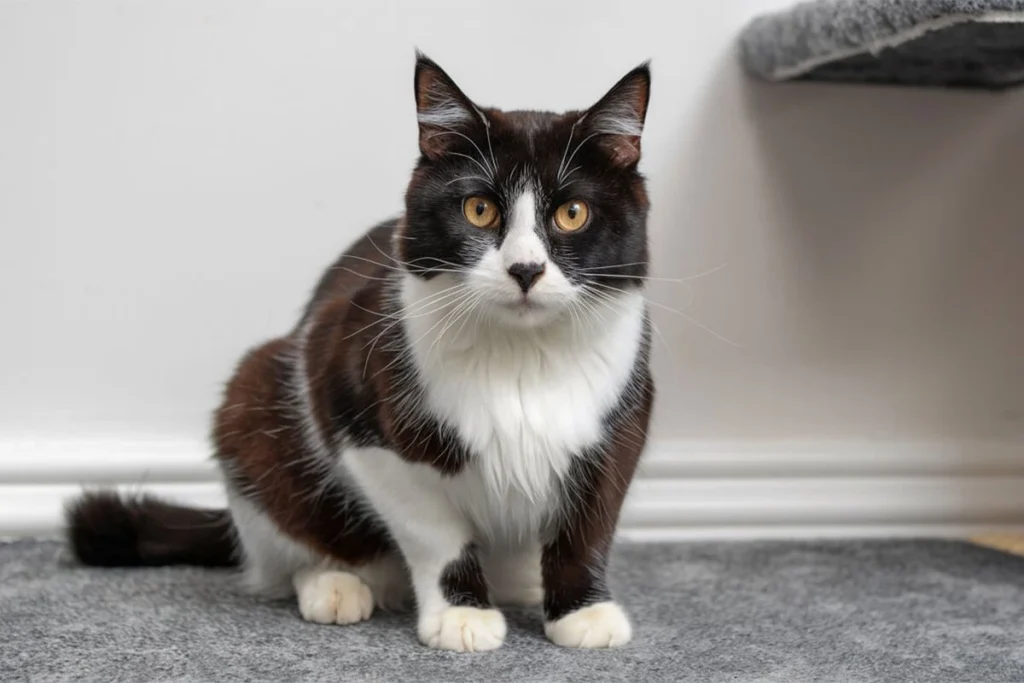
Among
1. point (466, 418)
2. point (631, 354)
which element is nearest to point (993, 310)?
point (631, 354)

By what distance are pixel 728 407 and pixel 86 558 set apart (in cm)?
100

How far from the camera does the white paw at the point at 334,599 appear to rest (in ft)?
3.90

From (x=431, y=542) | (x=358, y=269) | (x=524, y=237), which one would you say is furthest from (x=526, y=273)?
(x=358, y=269)

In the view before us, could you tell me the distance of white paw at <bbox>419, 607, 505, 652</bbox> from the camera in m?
1.08

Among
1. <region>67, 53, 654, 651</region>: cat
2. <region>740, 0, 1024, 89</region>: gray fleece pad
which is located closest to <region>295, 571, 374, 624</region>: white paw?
<region>67, 53, 654, 651</region>: cat

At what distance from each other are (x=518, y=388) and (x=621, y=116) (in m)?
0.30

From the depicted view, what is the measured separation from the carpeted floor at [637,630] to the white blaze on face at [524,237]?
0.40m

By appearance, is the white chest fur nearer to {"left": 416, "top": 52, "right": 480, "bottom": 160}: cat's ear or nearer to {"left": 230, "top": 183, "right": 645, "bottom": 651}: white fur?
{"left": 230, "top": 183, "right": 645, "bottom": 651}: white fur

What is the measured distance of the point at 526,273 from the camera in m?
0.99

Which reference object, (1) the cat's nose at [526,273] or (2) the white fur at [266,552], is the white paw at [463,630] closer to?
(2) the white fur at [266,552]

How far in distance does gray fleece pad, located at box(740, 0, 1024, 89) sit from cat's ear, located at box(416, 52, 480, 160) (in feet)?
1.93

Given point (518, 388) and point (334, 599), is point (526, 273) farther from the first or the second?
point (334, 599)

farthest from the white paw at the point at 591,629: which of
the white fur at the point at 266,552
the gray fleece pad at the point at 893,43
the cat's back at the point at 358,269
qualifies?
the gray fleece pad at the point at 893,43

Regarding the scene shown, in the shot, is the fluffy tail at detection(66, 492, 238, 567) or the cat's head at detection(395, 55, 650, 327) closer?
the cat's head at detection(395, 55, 650, 327)
